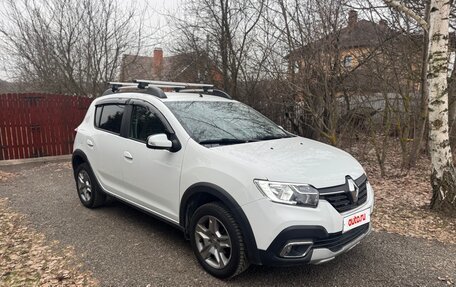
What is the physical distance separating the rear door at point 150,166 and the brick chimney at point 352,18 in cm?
590

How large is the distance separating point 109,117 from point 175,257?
2.13 metres

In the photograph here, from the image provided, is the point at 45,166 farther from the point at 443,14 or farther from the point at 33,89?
the point at 443,14

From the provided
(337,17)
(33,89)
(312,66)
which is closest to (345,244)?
(312,66)

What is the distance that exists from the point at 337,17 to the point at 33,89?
Answer: 13192 millimetres

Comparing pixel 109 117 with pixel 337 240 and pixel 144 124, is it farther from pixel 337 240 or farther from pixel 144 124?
pixel 337 240

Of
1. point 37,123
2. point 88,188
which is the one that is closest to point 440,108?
point 88,188

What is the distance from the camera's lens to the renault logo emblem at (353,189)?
282cm

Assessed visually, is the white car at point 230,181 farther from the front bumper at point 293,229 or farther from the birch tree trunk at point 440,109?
the birch tree trunk at point 440,109

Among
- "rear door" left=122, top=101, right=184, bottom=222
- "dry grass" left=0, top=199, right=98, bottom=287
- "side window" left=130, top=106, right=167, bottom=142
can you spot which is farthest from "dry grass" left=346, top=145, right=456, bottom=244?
"dry grass" left=0, top=199, right=98, bottom=287

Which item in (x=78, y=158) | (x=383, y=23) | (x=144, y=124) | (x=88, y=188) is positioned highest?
(x=383, y=23)

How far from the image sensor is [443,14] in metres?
4.23

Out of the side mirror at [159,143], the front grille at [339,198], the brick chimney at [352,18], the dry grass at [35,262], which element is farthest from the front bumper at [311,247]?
the brick chimney at [352,18]

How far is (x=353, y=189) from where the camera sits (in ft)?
9.36

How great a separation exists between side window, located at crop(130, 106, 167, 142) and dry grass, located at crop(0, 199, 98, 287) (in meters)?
1.46
